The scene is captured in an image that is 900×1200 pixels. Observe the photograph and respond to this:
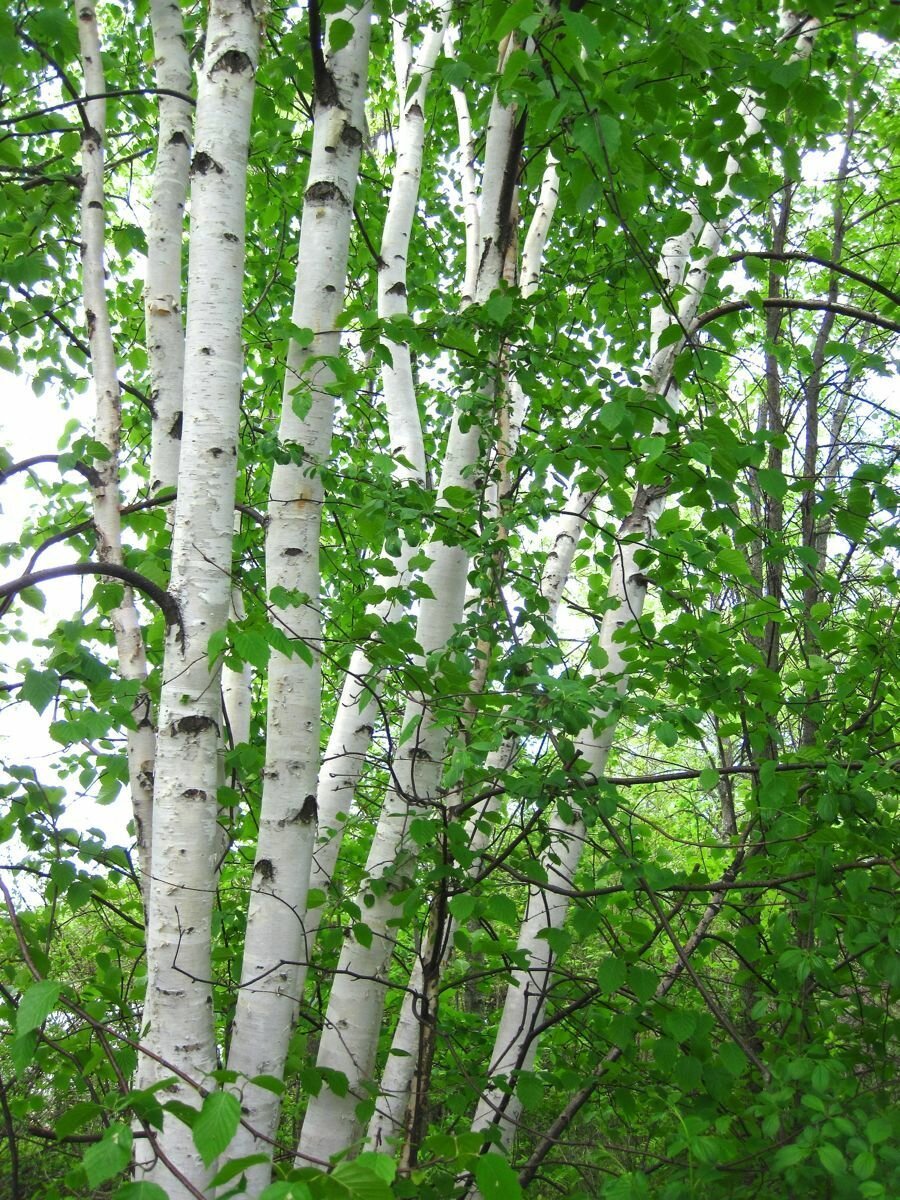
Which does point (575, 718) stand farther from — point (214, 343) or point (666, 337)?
point (214, 343)

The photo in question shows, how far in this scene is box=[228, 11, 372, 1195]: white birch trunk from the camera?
2115 mm

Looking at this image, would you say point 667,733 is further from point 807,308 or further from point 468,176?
point 468,176

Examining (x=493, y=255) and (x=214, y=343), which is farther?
(x=493, y=255)

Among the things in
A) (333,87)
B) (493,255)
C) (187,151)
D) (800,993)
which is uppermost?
(187,151)

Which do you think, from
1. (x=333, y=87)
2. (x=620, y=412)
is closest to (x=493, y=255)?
(x=333, y=87)

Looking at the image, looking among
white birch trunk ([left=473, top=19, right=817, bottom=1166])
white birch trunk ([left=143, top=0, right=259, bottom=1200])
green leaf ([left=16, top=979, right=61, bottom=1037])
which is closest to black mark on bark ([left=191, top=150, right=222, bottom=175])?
white birch trunk ([left=143, top=0, right=259, bottom=1200])

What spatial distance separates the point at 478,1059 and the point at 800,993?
1.47 meters

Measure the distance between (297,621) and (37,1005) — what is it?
3.55 feet

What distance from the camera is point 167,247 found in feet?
9.91

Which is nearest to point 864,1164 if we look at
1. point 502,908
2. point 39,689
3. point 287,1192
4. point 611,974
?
point 611,974

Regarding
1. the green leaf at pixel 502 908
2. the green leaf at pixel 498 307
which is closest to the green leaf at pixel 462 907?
the green leaf at pixel 502 908

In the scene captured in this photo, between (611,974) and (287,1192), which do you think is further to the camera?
(611,974)

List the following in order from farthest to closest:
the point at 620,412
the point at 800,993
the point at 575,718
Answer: the point at 800,993
the point at 620,412
the point at 575,718

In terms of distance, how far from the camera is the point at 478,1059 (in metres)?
3.46
